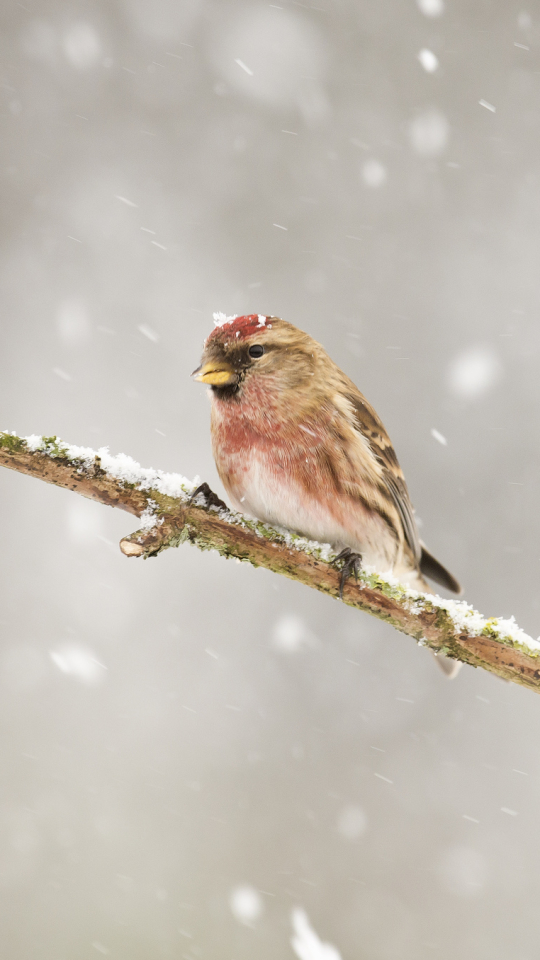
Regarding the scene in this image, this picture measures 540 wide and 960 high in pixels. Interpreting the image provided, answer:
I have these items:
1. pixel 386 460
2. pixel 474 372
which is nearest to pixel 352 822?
pixel 474 372

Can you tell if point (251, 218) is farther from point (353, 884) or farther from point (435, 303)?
point (353, 884)

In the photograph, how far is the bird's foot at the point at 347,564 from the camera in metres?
2.41

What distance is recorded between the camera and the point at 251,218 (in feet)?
21.8

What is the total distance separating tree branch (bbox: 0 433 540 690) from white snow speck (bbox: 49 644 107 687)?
15.7 ft

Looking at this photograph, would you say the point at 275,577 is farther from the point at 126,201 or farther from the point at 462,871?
the point at 126,201

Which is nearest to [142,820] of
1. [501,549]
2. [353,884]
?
[353,884]

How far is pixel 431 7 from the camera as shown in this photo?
23.2 feet

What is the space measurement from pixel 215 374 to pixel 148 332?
13.2 ft

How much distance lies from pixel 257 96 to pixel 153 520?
6773mm

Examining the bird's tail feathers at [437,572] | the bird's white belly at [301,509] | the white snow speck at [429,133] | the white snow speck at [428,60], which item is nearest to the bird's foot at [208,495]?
the bird's white belly at [301,509]

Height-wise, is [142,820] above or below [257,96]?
below

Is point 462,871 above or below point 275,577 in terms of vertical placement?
below

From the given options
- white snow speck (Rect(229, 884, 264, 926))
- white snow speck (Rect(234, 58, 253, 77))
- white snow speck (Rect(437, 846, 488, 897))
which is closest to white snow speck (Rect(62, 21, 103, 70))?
white snow speck (Rect(234, 58, 253, 77))

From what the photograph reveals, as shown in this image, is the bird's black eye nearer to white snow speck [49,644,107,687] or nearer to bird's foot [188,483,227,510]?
bird's foot [188,483,227,510]
